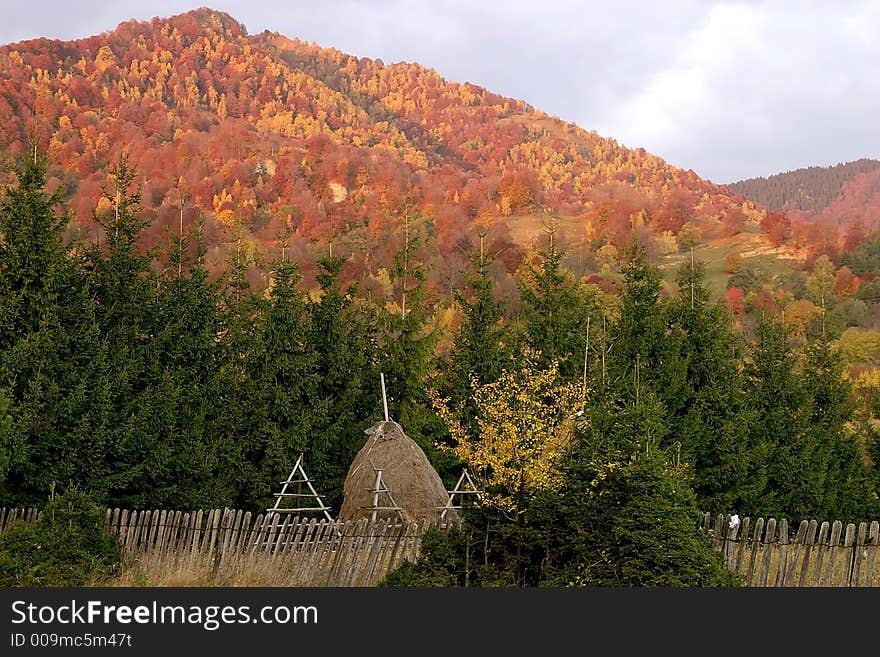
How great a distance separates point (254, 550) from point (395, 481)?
478 cm

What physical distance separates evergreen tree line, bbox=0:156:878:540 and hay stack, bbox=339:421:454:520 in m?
3.23

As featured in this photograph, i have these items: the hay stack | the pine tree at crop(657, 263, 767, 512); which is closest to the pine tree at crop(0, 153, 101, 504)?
Answer: the hay stack

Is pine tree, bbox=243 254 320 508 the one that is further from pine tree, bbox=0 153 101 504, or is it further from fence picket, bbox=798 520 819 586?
fence picket, bbox=798 520 819 586

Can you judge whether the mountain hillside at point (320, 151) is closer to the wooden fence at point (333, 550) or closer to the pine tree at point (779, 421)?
the pine tree at point (779, 421)

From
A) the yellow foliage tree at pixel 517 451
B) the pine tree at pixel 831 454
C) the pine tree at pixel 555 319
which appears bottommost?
the pine tree at pixel 831 454

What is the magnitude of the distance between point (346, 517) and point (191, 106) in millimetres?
141203

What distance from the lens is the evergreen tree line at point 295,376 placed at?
→ 64.3 ft

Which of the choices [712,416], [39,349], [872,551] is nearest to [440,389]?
[712,416]

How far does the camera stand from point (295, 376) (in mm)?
23125

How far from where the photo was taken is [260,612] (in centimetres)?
868

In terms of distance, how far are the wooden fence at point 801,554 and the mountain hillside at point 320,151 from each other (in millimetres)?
42816

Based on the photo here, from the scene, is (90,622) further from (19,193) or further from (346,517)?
(19,193)

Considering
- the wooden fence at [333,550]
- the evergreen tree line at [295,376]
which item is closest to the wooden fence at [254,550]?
the wooden fence at [333,550]

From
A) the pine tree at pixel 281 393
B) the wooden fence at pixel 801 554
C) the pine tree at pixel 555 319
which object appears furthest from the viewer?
the pine tree at pixel 555 319
